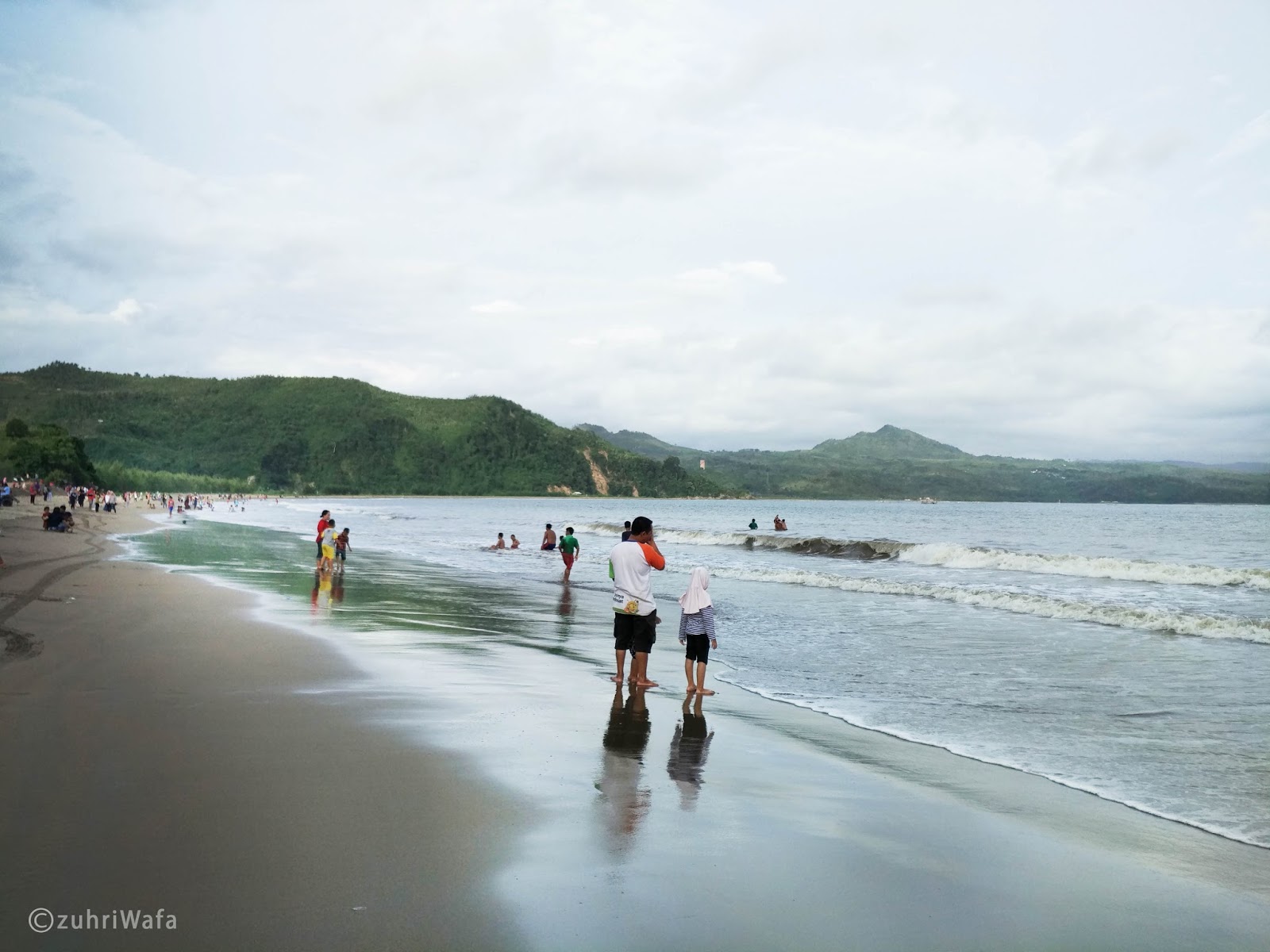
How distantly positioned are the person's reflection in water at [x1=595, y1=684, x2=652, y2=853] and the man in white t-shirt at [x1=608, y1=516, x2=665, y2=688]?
55 centimetres

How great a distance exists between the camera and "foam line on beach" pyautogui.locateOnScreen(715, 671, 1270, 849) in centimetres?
620

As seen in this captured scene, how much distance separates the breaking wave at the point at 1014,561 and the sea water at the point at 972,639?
126mm

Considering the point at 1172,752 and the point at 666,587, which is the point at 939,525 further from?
the point at 1172,752

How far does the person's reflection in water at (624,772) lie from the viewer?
5629 mm

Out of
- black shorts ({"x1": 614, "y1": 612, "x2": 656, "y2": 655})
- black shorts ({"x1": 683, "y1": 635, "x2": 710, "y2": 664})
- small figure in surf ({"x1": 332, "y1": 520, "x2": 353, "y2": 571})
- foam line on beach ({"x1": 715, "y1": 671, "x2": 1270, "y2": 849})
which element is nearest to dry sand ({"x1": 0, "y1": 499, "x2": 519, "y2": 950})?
black shorts ({"x1": 614, "y1": 612, "x2": 656, "y2": 655})

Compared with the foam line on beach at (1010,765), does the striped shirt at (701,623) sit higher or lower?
higher

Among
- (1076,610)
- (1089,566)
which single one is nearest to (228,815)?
(1076,610)

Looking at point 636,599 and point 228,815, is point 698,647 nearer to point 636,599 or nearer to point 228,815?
point 636,599

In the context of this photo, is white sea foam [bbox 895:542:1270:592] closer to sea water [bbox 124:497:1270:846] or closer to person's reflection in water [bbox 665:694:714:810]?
sea water [bbox 124:497:1270:846]

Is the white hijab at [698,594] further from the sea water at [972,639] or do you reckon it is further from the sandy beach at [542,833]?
the sea water at [972,639]

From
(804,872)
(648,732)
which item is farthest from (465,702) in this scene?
(804,872)

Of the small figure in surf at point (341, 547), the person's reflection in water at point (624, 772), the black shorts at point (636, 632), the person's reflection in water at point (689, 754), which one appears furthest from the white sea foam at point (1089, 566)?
the person's reflection in water at point (624, 772)

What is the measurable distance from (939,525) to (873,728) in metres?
85.2

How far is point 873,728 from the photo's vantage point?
9.23m
